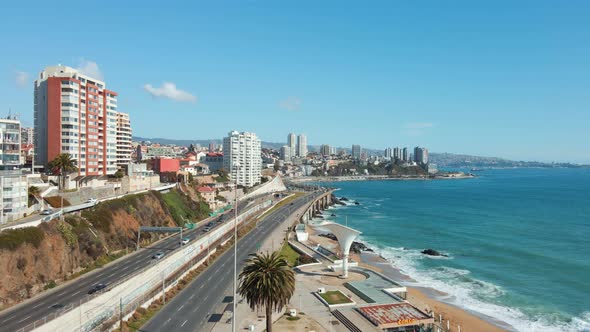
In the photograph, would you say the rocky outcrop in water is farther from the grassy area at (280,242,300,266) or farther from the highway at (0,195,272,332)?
the highway at (0,195,272,332)

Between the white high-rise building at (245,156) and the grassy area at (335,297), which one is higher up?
the white high-rise building at (245,156)

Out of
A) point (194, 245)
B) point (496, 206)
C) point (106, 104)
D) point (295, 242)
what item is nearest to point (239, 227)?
point (295, 242)

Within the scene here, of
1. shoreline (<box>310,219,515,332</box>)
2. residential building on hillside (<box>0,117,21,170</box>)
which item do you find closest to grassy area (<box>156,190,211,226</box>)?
residential building on hillside (<box>0,117,21,170</box>)

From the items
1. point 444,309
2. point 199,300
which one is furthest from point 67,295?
point 444,309

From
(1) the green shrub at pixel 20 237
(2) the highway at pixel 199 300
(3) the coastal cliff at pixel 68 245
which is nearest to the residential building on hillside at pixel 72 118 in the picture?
(3) the coastal cliff at pixel 68 245

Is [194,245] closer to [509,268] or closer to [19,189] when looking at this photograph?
[19,189]

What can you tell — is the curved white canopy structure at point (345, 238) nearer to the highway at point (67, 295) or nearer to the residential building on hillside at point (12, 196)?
the highway at point (67, 295)

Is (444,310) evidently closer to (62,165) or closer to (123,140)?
(62,165)
